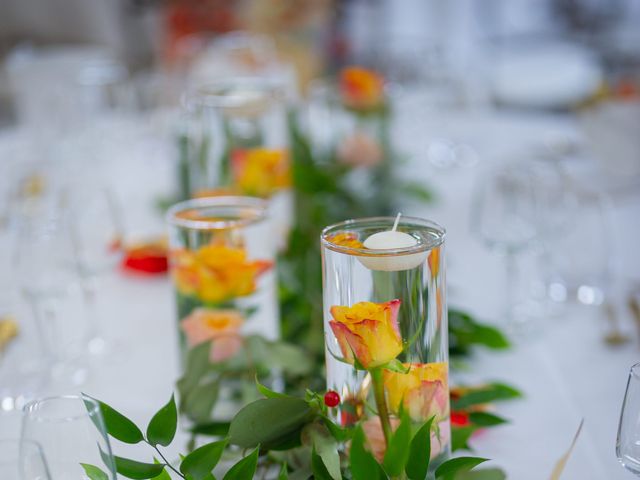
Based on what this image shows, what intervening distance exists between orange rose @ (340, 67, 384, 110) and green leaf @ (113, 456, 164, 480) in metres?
1.10

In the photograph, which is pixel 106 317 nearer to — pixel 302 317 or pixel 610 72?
pixel 302 317

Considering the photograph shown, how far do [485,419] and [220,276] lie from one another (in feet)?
Answer: 1.04

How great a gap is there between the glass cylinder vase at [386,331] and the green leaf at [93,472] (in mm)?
198

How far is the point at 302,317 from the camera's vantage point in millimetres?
1051

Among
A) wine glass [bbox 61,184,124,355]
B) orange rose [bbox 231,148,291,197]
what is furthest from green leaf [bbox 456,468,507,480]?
orange rose [bbox 231,148,291,197]

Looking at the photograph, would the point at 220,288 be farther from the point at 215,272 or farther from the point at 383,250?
the point at 383,250

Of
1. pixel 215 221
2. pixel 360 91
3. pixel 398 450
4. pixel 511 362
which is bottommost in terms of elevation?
pixel 511 362

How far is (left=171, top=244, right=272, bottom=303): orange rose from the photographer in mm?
855

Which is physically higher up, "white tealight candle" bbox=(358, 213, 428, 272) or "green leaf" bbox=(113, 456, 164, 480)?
"white tealight candle" bbox=(358, 213, 428, 272)

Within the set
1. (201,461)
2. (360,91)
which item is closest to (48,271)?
(201,461)

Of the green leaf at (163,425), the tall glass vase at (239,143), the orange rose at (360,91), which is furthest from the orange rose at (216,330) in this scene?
the orange rose at (360,91)

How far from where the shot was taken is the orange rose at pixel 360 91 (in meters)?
1.61

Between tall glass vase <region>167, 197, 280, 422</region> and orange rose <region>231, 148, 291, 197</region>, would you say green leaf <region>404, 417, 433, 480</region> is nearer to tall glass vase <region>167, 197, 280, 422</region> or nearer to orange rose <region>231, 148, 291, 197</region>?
tall glass vase <region>167, 197, 280, 422</region>

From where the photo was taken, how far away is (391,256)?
0.62m
